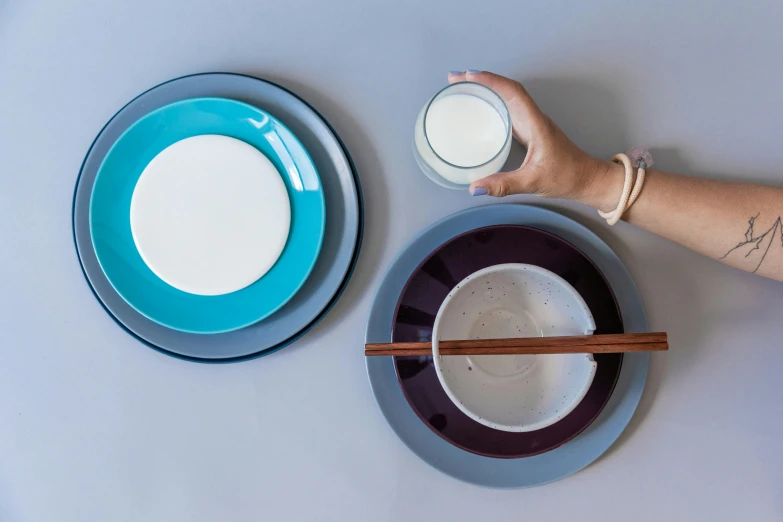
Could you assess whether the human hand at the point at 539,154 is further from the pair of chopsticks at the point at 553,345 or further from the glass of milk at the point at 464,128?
the pair of chopsticks at the point at 553,345

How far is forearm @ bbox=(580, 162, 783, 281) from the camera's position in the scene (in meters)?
0.69

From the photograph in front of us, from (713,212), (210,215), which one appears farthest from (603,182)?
(210,215)

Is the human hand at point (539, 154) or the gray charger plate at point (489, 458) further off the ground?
the human hand at point (539, 154)

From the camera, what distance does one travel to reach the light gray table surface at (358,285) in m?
0.74

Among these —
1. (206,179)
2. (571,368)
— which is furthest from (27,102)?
(571,368)

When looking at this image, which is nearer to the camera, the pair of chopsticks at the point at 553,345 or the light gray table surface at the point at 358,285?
the pair of chopsticks at the point at 553,345

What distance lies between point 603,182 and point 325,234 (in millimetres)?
368

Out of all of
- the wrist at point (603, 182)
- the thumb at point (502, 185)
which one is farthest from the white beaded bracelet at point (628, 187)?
the thumb at point (502, 185)

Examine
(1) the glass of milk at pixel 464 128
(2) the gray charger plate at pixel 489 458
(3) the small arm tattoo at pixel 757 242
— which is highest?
(3) the small arm tattoo at pixel 757 242

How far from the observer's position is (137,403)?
2.57 feet

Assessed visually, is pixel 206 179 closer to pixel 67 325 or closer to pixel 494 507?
pixel 67 325

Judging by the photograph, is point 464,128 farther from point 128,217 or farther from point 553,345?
point 128,217

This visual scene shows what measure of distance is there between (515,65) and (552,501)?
605 mm

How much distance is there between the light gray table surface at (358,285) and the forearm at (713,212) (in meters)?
0.04
